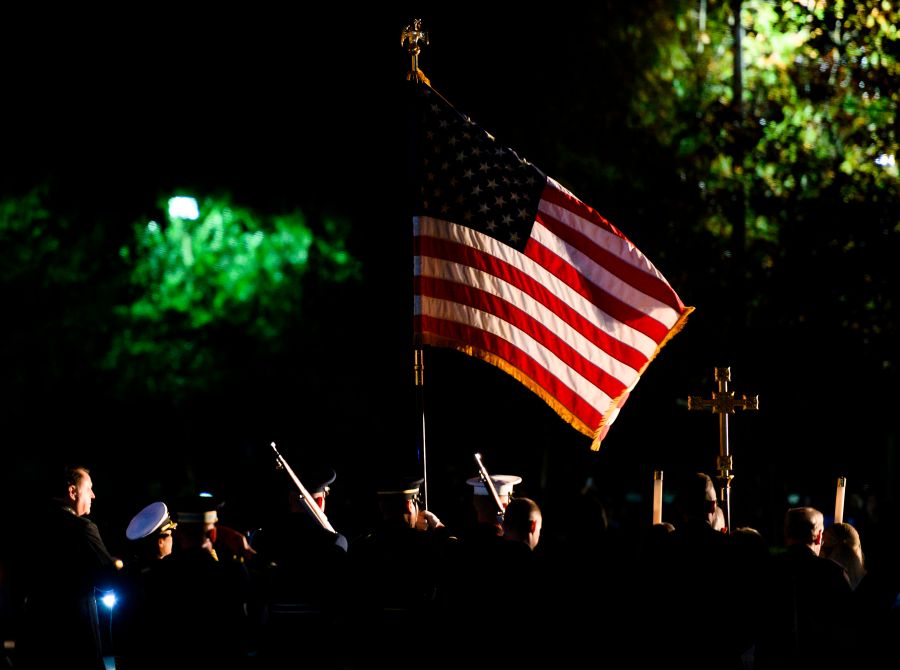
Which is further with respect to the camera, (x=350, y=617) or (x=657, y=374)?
(x=657, y=374)

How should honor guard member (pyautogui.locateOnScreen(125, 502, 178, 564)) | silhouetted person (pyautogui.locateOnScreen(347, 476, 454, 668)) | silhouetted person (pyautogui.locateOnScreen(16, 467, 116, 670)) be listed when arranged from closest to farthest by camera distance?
silhouetted person (pyautogui.locateOnScreen(347, 476, 454, 668))
silhouetted person (pyautogui.locateOnScreen(16, 467, 116, 670))
honor guard member (pyautogui.locateOnScreen(125, 502, 178, 564))

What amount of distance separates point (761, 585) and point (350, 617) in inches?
102

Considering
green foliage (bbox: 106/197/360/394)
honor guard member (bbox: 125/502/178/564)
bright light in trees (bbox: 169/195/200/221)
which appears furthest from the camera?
green foliage (bbox: 106/197/360/394)

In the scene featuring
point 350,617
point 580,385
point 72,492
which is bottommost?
point 350,617

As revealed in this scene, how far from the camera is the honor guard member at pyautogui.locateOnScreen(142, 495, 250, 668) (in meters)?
6.57

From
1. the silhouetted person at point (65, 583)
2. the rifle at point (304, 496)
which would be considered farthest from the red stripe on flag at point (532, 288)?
the silhouetted person at point (65, 583)

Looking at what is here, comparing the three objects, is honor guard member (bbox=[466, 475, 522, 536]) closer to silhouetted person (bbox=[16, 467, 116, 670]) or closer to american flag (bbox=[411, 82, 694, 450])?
american flag (bbox=[411, 82, 694, 450])

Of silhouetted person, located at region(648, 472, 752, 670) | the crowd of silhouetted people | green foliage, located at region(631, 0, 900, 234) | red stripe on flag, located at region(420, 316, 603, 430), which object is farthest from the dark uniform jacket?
green foliage, located at region(631, 0, 900, 234)

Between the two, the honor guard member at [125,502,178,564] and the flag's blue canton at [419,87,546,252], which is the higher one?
the flag's blue canton at [419,87,546,252]

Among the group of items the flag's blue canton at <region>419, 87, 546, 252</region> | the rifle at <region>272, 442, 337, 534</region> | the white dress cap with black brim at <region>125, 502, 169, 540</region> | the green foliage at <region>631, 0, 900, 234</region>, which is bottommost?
the white dress cap with black brim at <region>125, 502, 169, 540</region>

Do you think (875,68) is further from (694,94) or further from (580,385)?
(580,385)

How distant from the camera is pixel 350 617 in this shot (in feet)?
25.3

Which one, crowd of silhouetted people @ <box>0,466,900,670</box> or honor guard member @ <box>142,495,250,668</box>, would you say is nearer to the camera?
honor guard member @ <box>142,495,250,668</box>

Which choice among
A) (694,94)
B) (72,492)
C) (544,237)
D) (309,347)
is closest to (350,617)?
(72,492)
